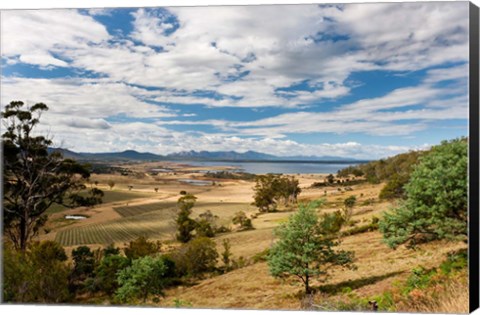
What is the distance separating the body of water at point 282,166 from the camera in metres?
8.41

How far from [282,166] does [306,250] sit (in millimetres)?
1418

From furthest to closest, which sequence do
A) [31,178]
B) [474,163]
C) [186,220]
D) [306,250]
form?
[31,178] < [186,220] < [306,250] < [474,163]

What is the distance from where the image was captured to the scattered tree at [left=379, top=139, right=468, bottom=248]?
7.16 meters

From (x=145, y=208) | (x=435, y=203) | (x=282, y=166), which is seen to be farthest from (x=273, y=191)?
(x=435, y=203)

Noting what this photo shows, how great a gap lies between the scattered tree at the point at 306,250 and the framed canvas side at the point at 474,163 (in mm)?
1684

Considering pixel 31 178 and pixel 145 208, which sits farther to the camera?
pixel 31 178

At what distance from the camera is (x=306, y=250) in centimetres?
789

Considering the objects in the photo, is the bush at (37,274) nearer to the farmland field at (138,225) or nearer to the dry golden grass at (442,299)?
the farmland field at (138,225)

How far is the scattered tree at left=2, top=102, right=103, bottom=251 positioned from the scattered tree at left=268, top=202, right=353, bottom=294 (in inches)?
125

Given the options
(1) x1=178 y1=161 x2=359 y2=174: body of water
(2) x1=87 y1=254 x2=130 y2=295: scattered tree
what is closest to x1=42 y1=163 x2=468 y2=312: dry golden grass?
(1) x1=178 y1=161 x2=359 y2=174: body of water

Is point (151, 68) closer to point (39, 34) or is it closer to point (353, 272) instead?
point (39, 34)

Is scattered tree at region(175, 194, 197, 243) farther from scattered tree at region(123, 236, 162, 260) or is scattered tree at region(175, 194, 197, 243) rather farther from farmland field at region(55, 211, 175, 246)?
scattered tree at region(123, 236, 162, 260)

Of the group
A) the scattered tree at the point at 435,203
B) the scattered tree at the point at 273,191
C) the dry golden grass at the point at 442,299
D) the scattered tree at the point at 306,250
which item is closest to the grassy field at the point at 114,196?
the scattered tree at the point at 273,191

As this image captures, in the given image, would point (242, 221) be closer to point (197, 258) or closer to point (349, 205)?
point (197, 258)
